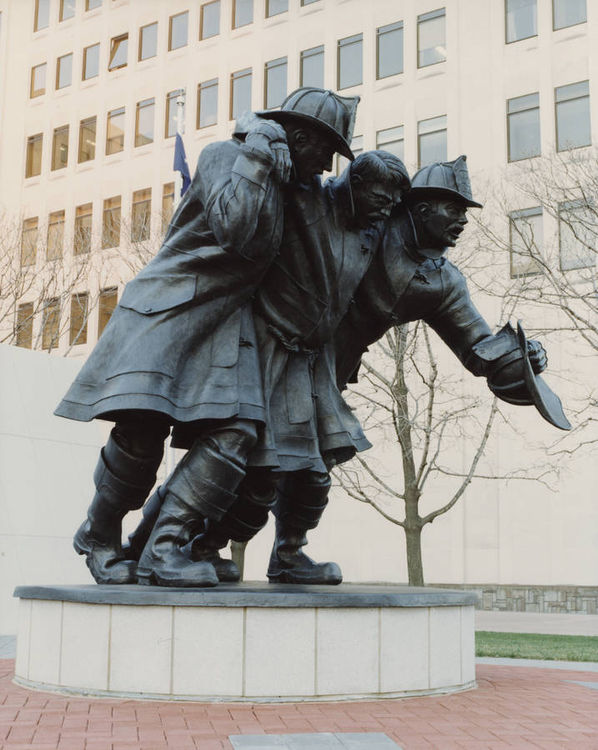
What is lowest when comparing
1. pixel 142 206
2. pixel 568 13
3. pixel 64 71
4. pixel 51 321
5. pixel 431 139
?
pixel 51 321

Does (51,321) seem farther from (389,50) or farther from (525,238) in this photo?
(525,238)

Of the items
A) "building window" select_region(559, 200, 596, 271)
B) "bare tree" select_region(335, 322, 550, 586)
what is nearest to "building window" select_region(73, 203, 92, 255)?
"bare tree" select_region(335, 322, 550, 586)

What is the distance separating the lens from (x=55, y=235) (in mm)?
31219

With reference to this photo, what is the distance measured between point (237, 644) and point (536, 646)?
849 cm

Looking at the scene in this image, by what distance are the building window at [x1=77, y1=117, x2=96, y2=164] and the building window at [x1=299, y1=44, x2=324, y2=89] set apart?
8.35 meters

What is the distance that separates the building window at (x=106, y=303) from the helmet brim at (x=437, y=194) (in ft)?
76.0

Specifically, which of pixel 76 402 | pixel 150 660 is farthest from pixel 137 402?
pixel 150 660

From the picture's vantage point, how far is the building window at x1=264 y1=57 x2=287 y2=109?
95.2 feet

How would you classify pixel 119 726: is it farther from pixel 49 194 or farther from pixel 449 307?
pixel 49 194

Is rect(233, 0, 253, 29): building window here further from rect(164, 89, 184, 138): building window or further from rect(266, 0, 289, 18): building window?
rect(164, 89, 184, 138): building window

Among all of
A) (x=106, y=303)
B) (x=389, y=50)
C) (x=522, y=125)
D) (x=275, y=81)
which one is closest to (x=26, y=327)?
(x=106, y=303)

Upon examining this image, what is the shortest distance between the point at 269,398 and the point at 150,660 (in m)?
1.50

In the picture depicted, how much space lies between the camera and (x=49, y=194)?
33625mm

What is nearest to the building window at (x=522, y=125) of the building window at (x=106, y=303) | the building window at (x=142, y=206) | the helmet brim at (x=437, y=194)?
the building window at (x=142, y=206)
